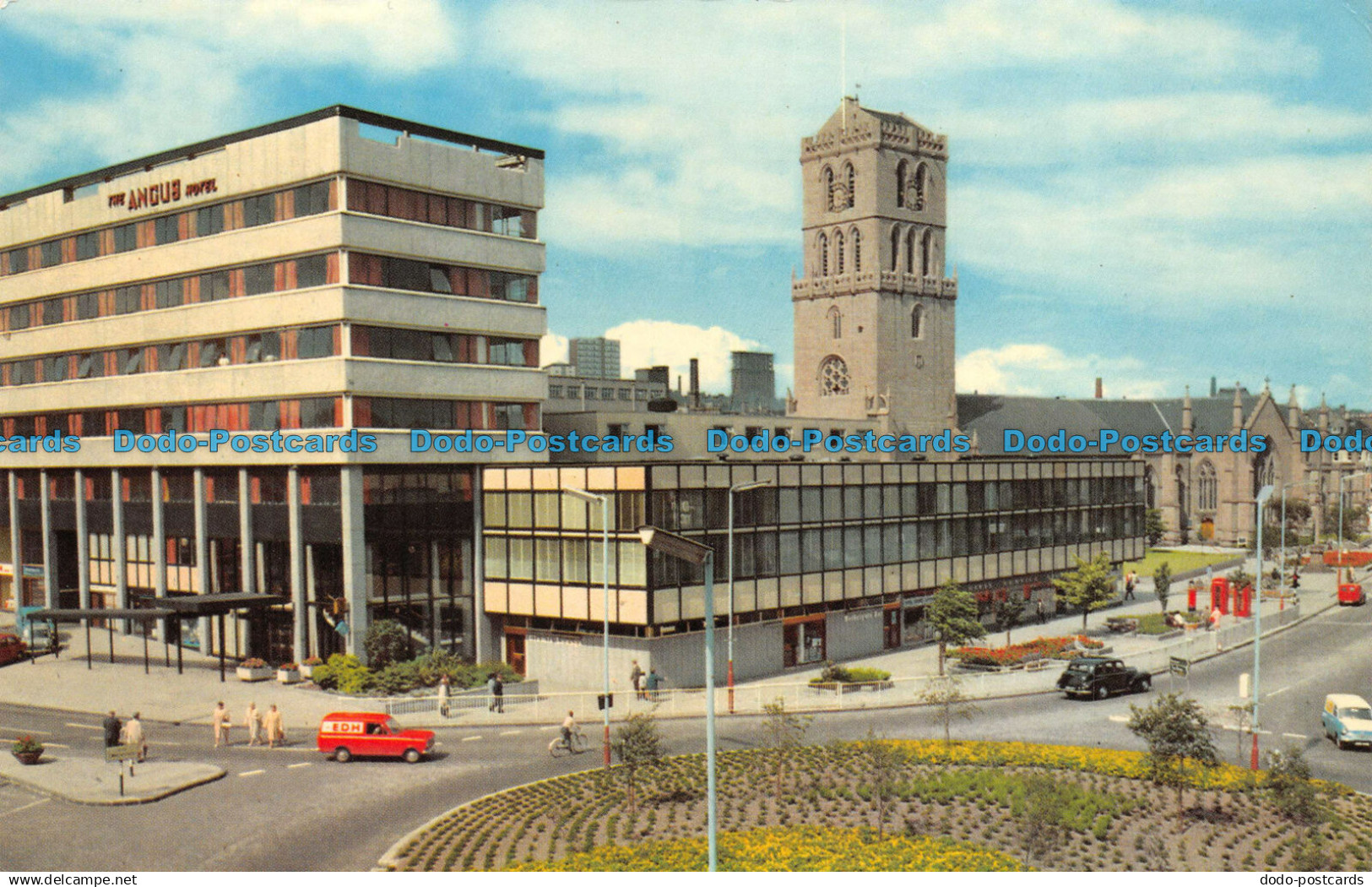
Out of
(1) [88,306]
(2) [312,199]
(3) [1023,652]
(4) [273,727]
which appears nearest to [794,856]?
(4) [273,727]

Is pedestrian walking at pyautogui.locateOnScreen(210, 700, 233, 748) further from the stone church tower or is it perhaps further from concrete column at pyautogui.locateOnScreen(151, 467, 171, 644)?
the stone church tower

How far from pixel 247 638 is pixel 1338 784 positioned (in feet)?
158

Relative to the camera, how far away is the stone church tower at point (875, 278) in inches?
3999

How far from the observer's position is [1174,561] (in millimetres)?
107812

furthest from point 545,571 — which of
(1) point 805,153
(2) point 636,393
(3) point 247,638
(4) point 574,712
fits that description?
(1) point 805,153

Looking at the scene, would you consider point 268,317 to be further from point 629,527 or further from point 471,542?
point 629,527

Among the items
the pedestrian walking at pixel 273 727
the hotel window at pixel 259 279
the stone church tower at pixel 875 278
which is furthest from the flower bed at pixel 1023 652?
the stone church tower at pixel 875 278

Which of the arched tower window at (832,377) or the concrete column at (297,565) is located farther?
the arched tower window at (832,377)

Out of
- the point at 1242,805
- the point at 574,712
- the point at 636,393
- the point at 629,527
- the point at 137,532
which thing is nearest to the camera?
the point at 1242,805

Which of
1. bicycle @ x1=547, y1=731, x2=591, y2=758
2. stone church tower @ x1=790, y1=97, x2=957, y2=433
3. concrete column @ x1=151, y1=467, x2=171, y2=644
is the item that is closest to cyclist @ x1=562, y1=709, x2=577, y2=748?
bicycle @ x1=547, y1=731, x2=591, y2=758

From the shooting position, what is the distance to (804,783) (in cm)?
3350

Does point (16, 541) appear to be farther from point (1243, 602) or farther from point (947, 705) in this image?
point (1243, 602)

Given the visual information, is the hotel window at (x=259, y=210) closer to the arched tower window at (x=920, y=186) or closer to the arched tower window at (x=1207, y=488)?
the arched tower window at (x=920, y=186)

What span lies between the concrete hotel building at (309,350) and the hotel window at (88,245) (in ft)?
0.54
